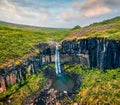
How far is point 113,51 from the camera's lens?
65.1 m

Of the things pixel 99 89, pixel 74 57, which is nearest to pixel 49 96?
pixel 99 89

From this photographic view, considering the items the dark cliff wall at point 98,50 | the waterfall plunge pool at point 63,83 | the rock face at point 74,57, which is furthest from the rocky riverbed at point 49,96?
the dark cliff wall at point 98,50

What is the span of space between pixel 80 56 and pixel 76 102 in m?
31.7

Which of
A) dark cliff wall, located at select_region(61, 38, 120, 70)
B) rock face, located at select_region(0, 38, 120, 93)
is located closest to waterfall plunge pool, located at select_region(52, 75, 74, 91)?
rock face, located at select_region(0, 38, 120, 93)

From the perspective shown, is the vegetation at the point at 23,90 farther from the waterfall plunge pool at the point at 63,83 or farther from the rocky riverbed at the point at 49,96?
the waterfall plunge pool at the point at 63,83

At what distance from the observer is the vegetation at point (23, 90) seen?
2172 inches

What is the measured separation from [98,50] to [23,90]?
29.4m

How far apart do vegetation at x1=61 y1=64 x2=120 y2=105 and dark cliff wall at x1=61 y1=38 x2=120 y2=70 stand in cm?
304

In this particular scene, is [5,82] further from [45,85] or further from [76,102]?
[76,102]

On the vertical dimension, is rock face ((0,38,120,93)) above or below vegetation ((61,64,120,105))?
above

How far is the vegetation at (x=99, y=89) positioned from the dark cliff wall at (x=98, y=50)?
3.04 metres

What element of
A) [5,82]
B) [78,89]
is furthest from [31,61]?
[78,89]

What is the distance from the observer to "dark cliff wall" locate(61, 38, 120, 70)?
213 ft

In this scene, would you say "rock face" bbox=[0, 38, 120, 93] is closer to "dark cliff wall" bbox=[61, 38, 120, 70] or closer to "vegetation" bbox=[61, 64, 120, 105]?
"dark cliff wall" bbox=[61, 38, 120, 70]
